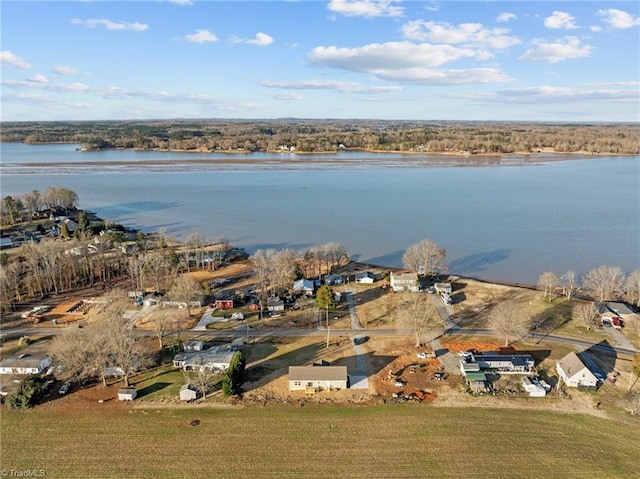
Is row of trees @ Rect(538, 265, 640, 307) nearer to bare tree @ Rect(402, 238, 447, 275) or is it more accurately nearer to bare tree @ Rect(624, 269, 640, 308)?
bare tree @ Rect(624, 269, 640, 308)

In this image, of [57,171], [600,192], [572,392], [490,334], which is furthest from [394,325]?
[57,171]

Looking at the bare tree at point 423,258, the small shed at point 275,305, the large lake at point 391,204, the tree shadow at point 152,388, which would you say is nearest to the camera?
the tree shadow at point 152,388

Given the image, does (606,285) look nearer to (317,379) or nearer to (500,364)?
(500,364)

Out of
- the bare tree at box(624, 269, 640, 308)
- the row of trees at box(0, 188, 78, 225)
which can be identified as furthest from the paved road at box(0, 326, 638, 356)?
the row of trees at box(0, 188, 78, 225)

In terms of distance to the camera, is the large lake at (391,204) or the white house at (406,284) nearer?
the white house at (406,284)

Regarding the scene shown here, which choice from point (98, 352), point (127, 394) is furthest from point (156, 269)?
point (127, 394)
